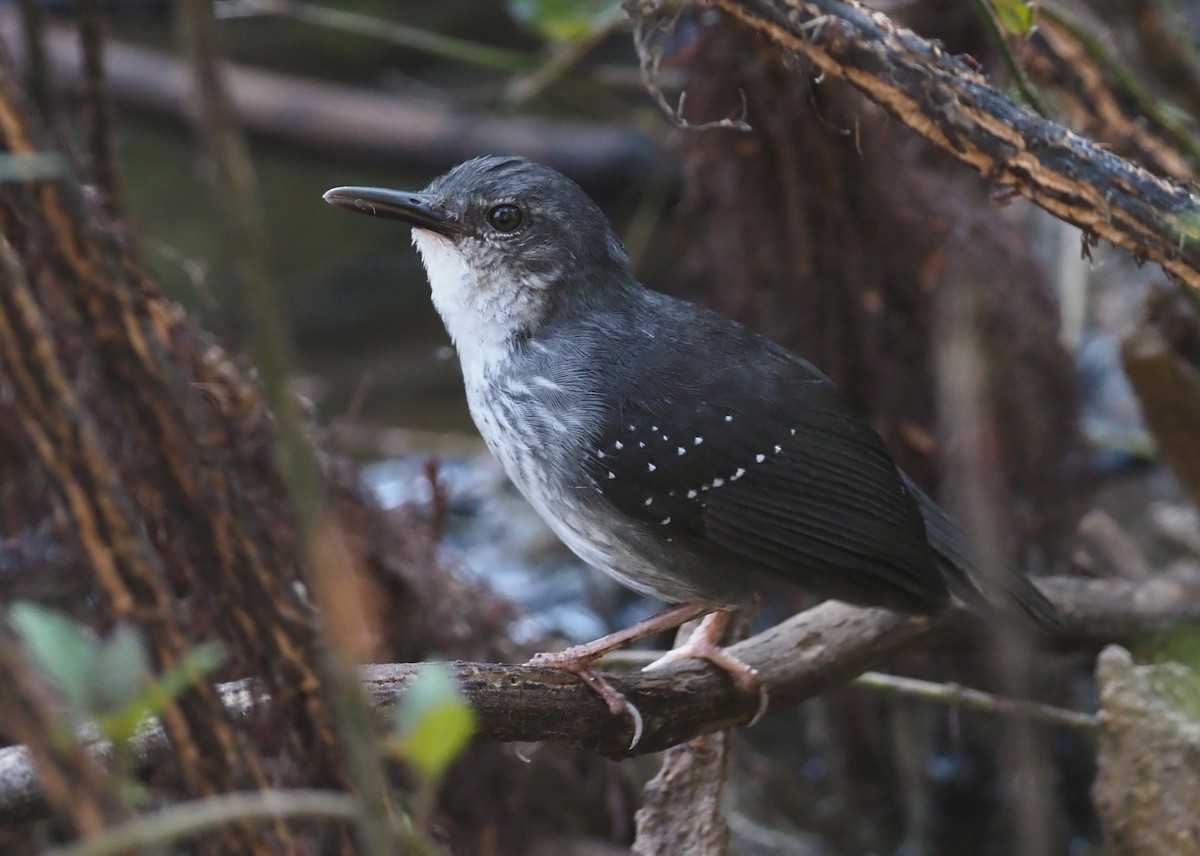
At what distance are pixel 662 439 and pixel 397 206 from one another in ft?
2.89

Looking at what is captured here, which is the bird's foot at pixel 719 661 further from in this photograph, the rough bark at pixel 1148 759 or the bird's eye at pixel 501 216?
the bird's eye at pixel 501 216

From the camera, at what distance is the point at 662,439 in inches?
121

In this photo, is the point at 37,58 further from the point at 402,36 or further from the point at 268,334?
the point at 268,334

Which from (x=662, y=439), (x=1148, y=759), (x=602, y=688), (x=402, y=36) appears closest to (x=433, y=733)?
(x=602, y=688)

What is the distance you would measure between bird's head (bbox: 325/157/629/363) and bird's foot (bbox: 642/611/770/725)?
33.6 inches

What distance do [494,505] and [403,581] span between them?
112 inches

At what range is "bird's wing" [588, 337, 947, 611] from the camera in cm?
303

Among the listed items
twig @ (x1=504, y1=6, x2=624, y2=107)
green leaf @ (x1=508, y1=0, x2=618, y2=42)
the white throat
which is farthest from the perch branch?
twig @ (x1=504, y1=6, x2=624, y2=107)

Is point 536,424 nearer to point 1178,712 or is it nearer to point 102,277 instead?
point 102,277

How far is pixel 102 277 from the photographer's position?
2.51 meters

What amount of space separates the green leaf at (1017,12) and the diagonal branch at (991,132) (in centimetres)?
12

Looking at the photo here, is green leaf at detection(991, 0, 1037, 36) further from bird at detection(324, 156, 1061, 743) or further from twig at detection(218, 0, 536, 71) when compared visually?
twig at detection(218, 0, 536, 71)

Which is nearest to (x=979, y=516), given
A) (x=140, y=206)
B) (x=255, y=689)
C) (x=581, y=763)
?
(x=255, y=689)

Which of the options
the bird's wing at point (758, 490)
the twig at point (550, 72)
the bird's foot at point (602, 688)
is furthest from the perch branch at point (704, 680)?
the twig at point (550, 72)
